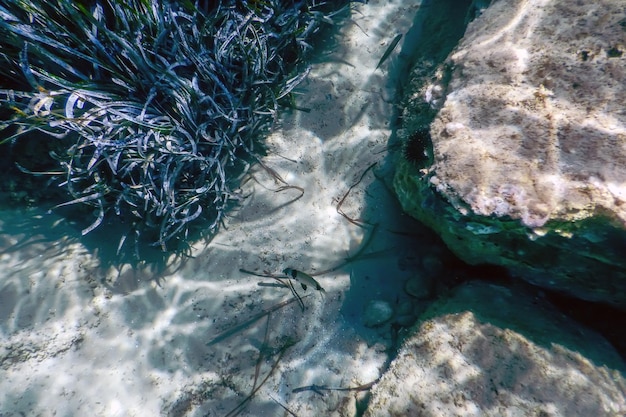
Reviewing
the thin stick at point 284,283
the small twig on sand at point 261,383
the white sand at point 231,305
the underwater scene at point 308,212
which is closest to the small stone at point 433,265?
the underwater scene at point 308,212

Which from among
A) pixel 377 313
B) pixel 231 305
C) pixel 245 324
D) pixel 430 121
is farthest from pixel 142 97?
pixel 377 313

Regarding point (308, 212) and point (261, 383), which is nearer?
point (261, 383)

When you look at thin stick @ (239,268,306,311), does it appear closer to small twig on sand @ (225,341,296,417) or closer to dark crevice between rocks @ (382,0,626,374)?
small twig on sand @ (225,341,296,417)

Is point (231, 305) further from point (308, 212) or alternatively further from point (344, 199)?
point (344, 199)

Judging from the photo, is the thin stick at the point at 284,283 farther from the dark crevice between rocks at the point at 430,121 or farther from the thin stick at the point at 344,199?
the dark crevice between rocks at the point at 430,121

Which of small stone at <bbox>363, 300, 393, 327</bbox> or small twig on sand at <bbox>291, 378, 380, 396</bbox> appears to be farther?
small stone at <bbox>363, 300, 393, 327</bbox>

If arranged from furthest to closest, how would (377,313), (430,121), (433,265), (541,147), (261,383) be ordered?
(433,265) < (377,313) < (261,383) < (430,121) < (541,147)

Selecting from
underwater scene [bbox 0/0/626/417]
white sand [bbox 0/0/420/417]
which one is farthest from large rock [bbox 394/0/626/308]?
white sand [bbox 0/0/420/417]
